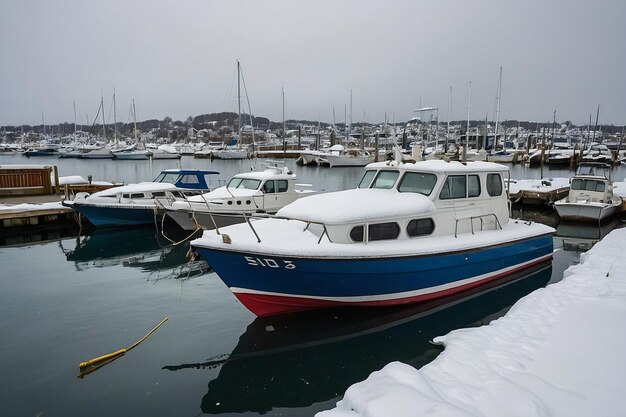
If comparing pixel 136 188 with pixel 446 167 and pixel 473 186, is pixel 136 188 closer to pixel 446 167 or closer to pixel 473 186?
pixel 446 167

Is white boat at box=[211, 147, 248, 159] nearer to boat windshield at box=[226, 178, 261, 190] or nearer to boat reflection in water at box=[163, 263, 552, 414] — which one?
boat windshield at box=[226, 178, 261, 190]

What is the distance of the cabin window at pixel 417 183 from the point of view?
10601 millimetres

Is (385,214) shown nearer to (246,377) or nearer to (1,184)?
(246,377)

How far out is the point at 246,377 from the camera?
7.39 metres

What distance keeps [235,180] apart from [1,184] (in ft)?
46.7

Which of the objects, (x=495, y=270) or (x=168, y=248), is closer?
(x=495, y=270)

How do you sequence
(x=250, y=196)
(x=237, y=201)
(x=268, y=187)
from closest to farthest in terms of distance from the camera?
(x=237, y=201)
(x=250, y=196)
(x=268, y=187)

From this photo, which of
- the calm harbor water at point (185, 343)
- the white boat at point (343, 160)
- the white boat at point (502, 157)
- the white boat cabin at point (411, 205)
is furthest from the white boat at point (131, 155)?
the white boat cabin at point (411, 205)

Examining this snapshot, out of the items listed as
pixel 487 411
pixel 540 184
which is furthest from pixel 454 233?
pixel 540 184

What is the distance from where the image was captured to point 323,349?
8.23 metres

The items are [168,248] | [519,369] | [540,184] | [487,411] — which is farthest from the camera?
[540,184]

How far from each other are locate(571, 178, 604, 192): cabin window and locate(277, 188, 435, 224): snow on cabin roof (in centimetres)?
1611

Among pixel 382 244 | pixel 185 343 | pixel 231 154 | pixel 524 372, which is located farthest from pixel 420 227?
pixel 231 154

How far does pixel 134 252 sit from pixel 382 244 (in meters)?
11.3
